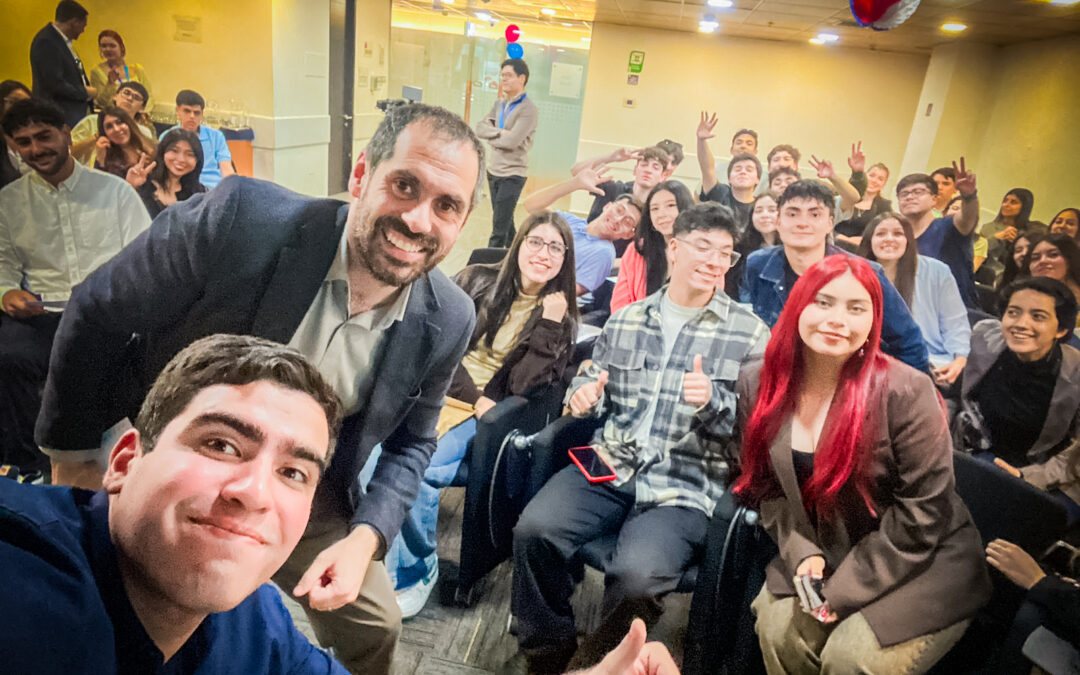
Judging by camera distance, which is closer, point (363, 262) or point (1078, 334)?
point (363, 262)

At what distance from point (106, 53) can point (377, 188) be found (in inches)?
33.5

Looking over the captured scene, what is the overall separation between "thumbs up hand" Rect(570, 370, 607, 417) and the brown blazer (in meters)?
0.58

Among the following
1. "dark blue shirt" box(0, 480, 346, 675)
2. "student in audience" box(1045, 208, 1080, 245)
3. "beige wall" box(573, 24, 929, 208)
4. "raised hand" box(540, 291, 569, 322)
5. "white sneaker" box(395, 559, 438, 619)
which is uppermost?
"beige wall" box(573, 24, 929, 208)

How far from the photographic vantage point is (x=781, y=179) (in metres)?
1.50

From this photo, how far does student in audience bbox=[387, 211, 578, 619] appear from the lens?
5.37 ft

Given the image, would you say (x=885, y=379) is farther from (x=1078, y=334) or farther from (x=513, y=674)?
(x=513, y=674)

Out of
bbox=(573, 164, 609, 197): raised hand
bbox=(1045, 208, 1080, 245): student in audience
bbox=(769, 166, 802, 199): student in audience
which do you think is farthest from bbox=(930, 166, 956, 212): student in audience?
bbox=(573, 164, 609, 197): raised hand

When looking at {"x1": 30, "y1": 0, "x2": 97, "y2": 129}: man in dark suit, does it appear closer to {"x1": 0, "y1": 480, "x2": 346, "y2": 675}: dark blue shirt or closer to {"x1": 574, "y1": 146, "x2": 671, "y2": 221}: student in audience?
{"x1": 0, "y1": 480, "x2": 346, "y2": 675}: dark blue shirt

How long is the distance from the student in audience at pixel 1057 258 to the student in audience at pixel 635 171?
34.4 inches

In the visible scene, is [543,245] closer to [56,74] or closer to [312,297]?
[312,297]

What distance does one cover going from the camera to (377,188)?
3.74 ft

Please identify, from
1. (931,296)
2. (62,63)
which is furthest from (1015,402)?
(62,63)

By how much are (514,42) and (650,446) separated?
1108 millimetres

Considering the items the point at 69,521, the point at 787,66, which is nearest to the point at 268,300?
the point at 69,521
